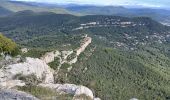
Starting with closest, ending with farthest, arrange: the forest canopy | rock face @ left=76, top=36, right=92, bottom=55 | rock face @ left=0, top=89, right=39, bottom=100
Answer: rock face @ left=0, top=89, right=39, bottom=100 < the forest canopy < rock face @ left=76, top=36, right=92, bottom=55

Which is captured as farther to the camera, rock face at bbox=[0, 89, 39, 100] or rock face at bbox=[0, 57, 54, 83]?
rock face at bbox=[0, 57, 54, 83]

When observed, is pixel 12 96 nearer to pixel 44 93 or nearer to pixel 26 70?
pixel 44 93

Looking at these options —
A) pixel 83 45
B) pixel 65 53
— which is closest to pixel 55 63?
pixel 65 53

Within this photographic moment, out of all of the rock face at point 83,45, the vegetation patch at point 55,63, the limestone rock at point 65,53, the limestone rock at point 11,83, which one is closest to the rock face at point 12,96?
the limestone rock at point 11,83

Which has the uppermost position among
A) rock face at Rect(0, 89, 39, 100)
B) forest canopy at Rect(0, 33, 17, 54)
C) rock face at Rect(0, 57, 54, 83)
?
rock face at Rect(0, 89, 39, 100)

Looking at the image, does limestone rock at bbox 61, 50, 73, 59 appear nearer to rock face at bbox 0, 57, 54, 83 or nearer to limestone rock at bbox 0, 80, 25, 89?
rock face at bbox 0, 57, 54, 83

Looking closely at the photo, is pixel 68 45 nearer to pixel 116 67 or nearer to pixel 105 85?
pixel 116 67

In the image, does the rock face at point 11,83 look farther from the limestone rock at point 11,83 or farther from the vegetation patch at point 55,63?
the vegetation patch at point 55,63

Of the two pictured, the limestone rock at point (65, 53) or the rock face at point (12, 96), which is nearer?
the rock face at point (12, 96)

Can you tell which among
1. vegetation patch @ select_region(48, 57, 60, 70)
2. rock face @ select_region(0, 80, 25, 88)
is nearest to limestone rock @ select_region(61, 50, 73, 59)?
vegetation patch @ select_region(48, 57, 60, 70)
